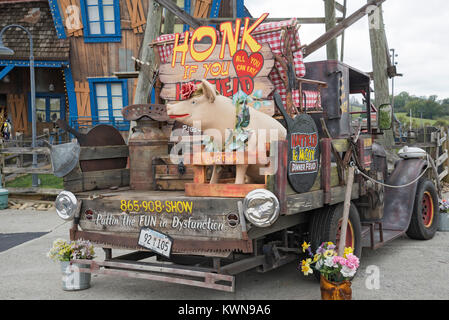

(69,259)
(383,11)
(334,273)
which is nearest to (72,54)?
(383,11)

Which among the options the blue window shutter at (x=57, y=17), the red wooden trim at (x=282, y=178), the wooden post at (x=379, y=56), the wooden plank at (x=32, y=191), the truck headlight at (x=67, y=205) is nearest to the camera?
the red wooden trim at (x=282, y=178)

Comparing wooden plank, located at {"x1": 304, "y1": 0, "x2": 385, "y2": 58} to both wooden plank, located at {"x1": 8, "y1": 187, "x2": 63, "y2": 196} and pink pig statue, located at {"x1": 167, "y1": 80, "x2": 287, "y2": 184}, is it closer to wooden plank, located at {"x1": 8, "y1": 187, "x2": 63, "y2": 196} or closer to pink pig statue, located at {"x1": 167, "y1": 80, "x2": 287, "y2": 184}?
pink pig statue, located at {"x1": 167, "y1": 80, "x2": 287, "y2": 184}

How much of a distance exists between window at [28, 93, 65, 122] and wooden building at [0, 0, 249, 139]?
211 cm

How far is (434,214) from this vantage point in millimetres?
7422

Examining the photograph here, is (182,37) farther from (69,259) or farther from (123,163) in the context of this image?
(69,259)

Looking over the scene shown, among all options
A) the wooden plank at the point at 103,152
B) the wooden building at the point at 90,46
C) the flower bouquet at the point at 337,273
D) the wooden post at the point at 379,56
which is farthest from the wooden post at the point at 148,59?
the wooden building at the point at 90,46

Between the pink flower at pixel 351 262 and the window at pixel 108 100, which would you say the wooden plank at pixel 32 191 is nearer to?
the window at pixel 108 100

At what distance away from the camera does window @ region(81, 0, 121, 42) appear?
54.9 ft

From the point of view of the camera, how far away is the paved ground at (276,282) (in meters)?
4.77

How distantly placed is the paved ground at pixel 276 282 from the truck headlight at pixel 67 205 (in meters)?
0.81

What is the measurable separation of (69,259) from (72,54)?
1339cm

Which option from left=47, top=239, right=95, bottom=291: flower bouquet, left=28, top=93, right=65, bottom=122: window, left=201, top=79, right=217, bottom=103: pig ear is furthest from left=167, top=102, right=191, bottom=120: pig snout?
left=28, top=93, right=65, bottom=122: window

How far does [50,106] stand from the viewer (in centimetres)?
1911

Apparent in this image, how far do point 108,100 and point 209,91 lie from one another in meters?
13.6
